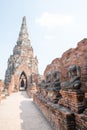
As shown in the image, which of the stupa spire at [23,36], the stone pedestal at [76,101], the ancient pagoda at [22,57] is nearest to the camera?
the stone pedestal at [76,101]

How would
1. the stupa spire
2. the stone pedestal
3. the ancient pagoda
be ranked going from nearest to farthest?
the stone pedestal → the ancient pagoda → the stupa spire

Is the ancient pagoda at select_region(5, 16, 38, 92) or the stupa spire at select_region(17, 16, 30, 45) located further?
the stupa spire at select_region(17, 16, 30, 45)

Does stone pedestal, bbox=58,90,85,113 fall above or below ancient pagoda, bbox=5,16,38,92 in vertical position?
below

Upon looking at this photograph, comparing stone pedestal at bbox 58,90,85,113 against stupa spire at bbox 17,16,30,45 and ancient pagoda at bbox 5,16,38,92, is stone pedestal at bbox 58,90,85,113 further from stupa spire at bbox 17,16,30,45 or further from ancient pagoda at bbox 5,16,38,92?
stupa spire at bbox 17,16,30,45

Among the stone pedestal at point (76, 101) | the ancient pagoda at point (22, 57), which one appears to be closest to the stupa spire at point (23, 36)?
the ancient pagoda at point (22, 57)

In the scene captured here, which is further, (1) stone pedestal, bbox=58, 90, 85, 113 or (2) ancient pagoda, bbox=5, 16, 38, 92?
(2) ancient pagoda, bbox=5, 16, 38, 92

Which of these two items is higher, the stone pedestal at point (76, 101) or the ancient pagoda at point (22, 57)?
the ancient pagoda at point (22, 57)

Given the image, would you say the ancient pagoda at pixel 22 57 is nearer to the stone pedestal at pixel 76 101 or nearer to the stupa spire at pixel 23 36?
the stupa spire at pixel 23 36

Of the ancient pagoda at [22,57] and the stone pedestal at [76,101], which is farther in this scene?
the ancient pagoda at [22,57]

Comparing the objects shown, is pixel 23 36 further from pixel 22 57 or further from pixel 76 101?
pixel 76 101

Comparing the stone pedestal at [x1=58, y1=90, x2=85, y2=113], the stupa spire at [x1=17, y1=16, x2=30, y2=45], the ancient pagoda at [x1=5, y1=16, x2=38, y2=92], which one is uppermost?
the stupa spire at [x1=17, y1=16, x2=30, y2=45]

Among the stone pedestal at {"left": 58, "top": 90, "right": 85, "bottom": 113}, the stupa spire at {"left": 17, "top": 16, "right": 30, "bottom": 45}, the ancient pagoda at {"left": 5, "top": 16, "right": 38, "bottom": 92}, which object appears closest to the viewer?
the stone pedestal at {"left": 58, "top": 90, "right": 85, "bottom": 113}

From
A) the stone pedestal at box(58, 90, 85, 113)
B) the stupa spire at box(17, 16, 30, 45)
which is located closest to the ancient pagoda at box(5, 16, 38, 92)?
the stupa spire at box(17, 16, 30, 45)

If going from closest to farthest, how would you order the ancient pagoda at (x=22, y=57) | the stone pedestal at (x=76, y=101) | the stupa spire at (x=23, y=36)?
the stone pedestal at (x=76, y=101)
the ancient pagoda at (x=22, y=57)
the stupa spire at (x=23, y=36)
